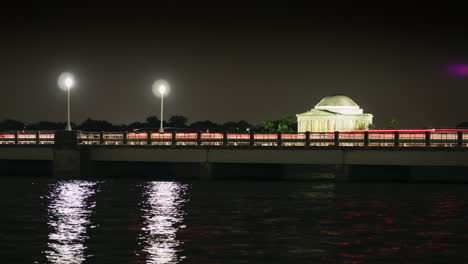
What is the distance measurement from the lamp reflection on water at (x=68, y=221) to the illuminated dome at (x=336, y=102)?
214 ft

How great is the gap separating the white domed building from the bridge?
47.0 metres

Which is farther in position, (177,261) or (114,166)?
(114,166)

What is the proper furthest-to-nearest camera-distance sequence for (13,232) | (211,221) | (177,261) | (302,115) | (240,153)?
(302,115) < (240,153) < (211,221) < (13,232) < (177,261)

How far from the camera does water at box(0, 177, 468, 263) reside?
2589cm

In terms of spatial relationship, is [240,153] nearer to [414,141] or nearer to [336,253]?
[414,141]

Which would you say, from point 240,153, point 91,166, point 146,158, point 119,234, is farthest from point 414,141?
point 119,234

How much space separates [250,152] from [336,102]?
193ft

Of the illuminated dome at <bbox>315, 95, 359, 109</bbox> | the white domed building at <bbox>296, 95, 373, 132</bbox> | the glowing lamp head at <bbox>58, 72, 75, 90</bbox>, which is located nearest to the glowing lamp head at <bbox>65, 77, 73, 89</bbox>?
the glowing lamp head at <bbox>58, 72, 75, 90</bbox>

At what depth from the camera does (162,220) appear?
35.2m

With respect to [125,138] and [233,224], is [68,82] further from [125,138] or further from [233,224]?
[233,224]

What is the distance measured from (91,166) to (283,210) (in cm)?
2817

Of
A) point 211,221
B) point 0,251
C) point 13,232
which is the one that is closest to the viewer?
point 0,251

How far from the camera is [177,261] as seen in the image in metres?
24.6

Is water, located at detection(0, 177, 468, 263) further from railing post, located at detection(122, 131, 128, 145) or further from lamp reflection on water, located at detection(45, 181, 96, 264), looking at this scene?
railing post, located at detection(122, 131, 128, 145)
